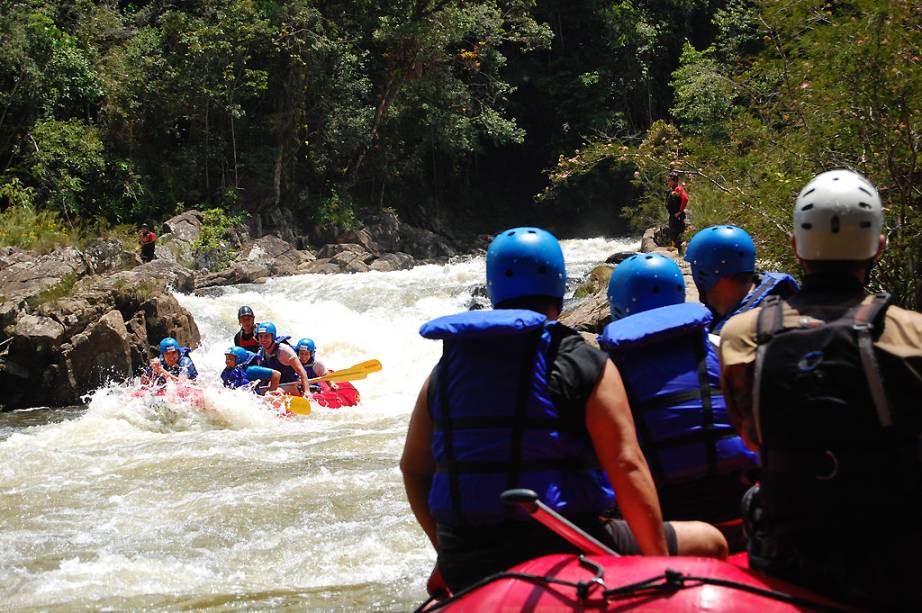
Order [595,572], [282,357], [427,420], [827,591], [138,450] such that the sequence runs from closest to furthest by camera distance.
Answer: [827,591], [595,572], [427,420], [138,450], [282,357]

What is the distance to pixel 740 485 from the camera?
8.96 feet

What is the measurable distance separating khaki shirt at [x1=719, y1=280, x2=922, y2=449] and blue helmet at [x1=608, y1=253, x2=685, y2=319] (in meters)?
1.07

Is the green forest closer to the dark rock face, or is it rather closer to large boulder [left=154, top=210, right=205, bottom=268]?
large boulder [left=154, top=210, right=205, bottom=268]

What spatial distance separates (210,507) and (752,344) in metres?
5.38

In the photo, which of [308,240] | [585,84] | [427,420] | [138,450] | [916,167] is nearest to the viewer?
[427,420]

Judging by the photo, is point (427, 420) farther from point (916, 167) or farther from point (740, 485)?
point (916, 167)

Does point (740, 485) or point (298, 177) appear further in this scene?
point (298, 177)

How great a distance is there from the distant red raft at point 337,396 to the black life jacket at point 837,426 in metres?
8.97

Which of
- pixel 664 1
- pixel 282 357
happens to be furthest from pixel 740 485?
pixel 664 1

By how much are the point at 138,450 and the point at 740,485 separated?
7.30 metres

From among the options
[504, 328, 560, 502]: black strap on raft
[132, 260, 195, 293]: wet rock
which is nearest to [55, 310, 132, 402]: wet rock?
[132, 260, 195, 293]: wet rock

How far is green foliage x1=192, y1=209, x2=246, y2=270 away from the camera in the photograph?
822 inches

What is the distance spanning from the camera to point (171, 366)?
10867 mm

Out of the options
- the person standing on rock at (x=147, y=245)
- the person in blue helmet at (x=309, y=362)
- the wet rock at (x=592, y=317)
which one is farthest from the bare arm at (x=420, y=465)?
the person standing on rock at (x=147, y=245)
